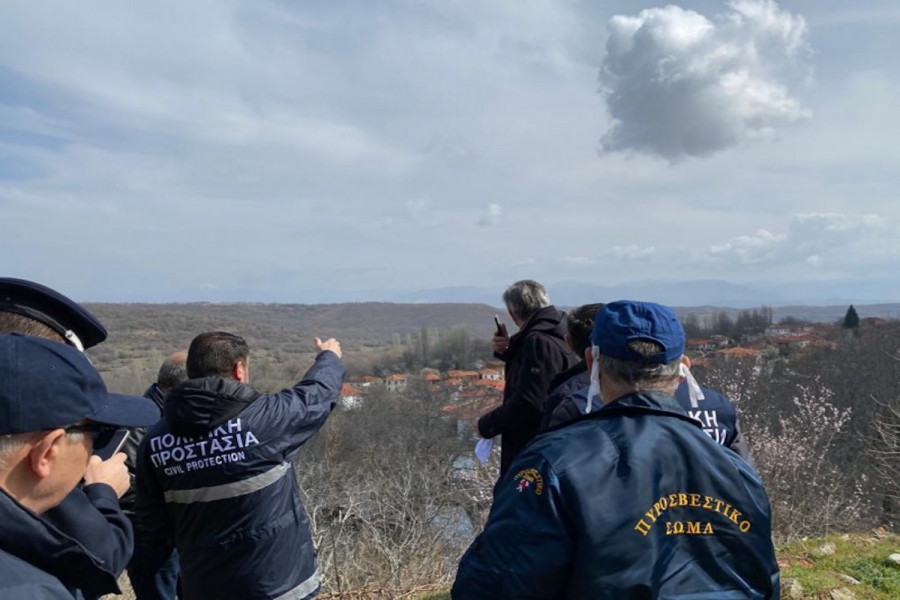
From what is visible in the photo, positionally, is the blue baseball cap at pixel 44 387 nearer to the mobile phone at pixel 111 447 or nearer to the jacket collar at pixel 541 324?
the mobile phone at pixel 111 447

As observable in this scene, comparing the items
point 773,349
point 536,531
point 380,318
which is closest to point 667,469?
point 536,531

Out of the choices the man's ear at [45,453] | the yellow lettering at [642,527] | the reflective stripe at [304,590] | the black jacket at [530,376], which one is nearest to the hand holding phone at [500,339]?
the black jacket at [530,376]

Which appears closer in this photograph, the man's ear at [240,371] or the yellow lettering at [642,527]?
the yellow lettering at [642,527]

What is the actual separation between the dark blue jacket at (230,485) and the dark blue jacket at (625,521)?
59.8 inches

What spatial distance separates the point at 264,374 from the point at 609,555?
47.4m

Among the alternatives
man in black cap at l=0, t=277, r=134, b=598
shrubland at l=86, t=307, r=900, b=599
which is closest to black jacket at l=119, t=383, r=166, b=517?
man in black cap at l=0, t=277, r=134, b=598

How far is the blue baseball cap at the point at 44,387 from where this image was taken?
60.6 inches

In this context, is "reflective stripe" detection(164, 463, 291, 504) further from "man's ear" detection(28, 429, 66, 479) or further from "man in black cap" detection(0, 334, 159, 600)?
"man's ear" detection(28, 429, 66, 479)

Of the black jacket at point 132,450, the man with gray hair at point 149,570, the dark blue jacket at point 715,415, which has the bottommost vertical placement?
the man with gray hair at point 149,570

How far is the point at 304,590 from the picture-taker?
124 inches

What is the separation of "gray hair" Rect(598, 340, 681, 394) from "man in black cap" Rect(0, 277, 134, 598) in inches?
58.4

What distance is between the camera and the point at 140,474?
308cm

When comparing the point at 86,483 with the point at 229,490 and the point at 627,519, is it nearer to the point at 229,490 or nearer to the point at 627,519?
the point at 229,490

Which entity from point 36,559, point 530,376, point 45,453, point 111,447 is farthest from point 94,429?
point 530,376
